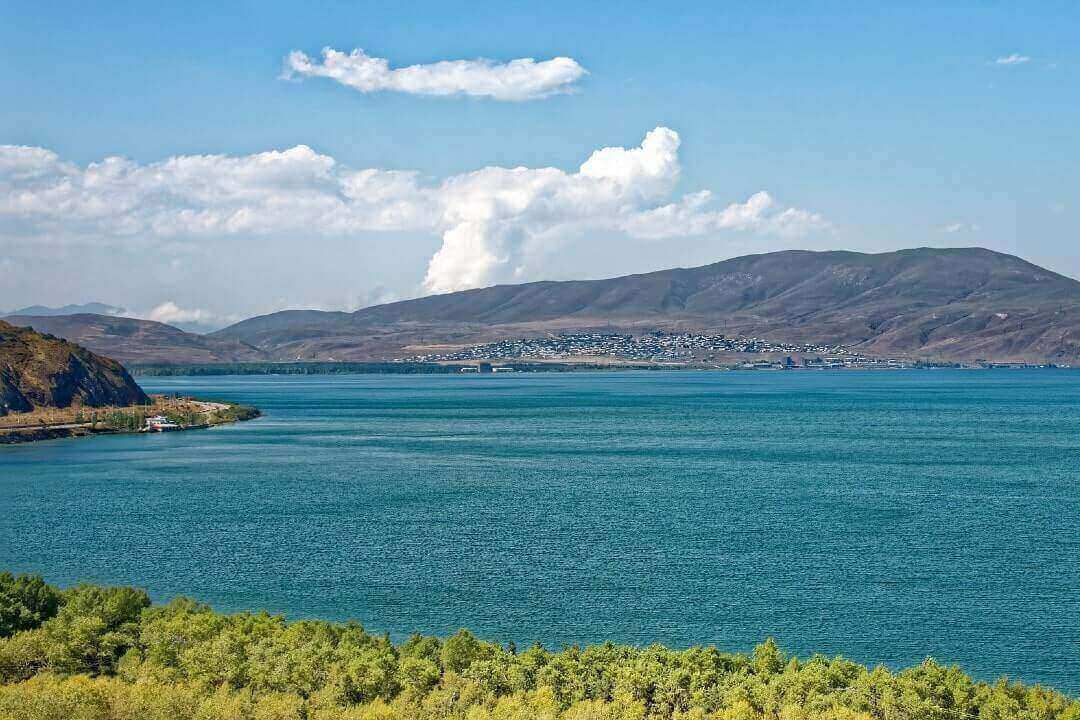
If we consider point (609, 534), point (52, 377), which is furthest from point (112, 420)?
point (609, 534)

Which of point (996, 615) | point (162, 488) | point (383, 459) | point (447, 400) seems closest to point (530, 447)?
point (383, 459)

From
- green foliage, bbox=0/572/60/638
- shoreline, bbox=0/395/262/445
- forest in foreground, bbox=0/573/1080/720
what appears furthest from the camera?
shoreline, bbox=0/395/262/445

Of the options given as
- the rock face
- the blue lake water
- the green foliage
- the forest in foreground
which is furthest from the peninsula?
the forest in foreground

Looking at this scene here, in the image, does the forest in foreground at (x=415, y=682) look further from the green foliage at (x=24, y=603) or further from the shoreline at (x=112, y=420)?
the shoreline at (x=112, y=420)

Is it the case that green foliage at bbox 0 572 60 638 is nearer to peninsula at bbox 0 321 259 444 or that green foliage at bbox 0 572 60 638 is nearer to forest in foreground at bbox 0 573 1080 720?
Result: forest in foreground at bbox 0 573 1080 720

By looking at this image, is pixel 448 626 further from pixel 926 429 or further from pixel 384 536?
pixel 926 429

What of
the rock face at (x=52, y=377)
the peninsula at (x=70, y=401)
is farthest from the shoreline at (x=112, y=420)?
the rock face at (x=52, y=377)
